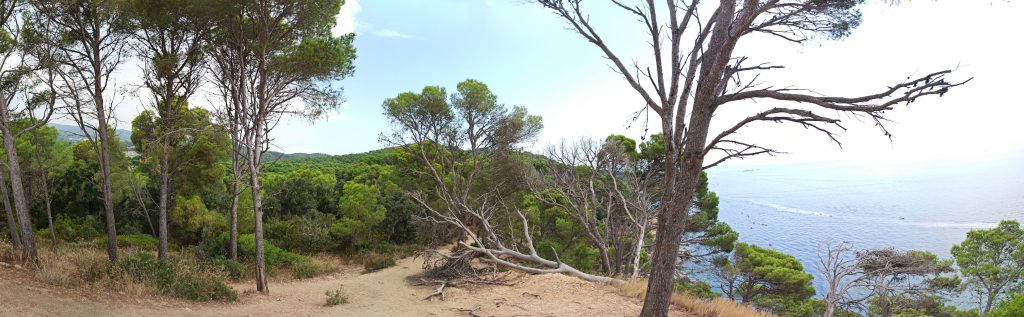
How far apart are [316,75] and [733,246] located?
20336mm

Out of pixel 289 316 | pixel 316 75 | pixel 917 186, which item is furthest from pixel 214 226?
pixel 917 186

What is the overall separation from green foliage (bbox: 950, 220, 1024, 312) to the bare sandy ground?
2230cm

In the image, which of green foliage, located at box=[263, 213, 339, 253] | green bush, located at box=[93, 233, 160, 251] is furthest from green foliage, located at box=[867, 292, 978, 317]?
green bush, located at box=[93, 233, 160, 251]

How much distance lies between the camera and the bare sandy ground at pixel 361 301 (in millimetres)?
6656

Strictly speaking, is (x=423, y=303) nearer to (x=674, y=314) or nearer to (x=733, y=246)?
(x=674, y=314)

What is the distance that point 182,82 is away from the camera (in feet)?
37.1

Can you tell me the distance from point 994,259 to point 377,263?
88.7ft

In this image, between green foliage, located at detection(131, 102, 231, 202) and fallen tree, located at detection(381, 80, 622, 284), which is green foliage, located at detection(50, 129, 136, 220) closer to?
green foliage, located at detection(131, 102, 231, 202)

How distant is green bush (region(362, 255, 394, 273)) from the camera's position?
658 inches

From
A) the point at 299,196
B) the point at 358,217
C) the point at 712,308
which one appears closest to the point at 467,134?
the point at 358,217

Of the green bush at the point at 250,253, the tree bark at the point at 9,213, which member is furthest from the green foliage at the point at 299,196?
the tree bark at the point at 9,213

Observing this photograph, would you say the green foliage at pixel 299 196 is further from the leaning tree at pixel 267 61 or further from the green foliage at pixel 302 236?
the leaning tree at pixel 267 61

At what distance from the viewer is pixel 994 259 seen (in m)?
20.9

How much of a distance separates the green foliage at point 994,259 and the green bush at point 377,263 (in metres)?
25.6
